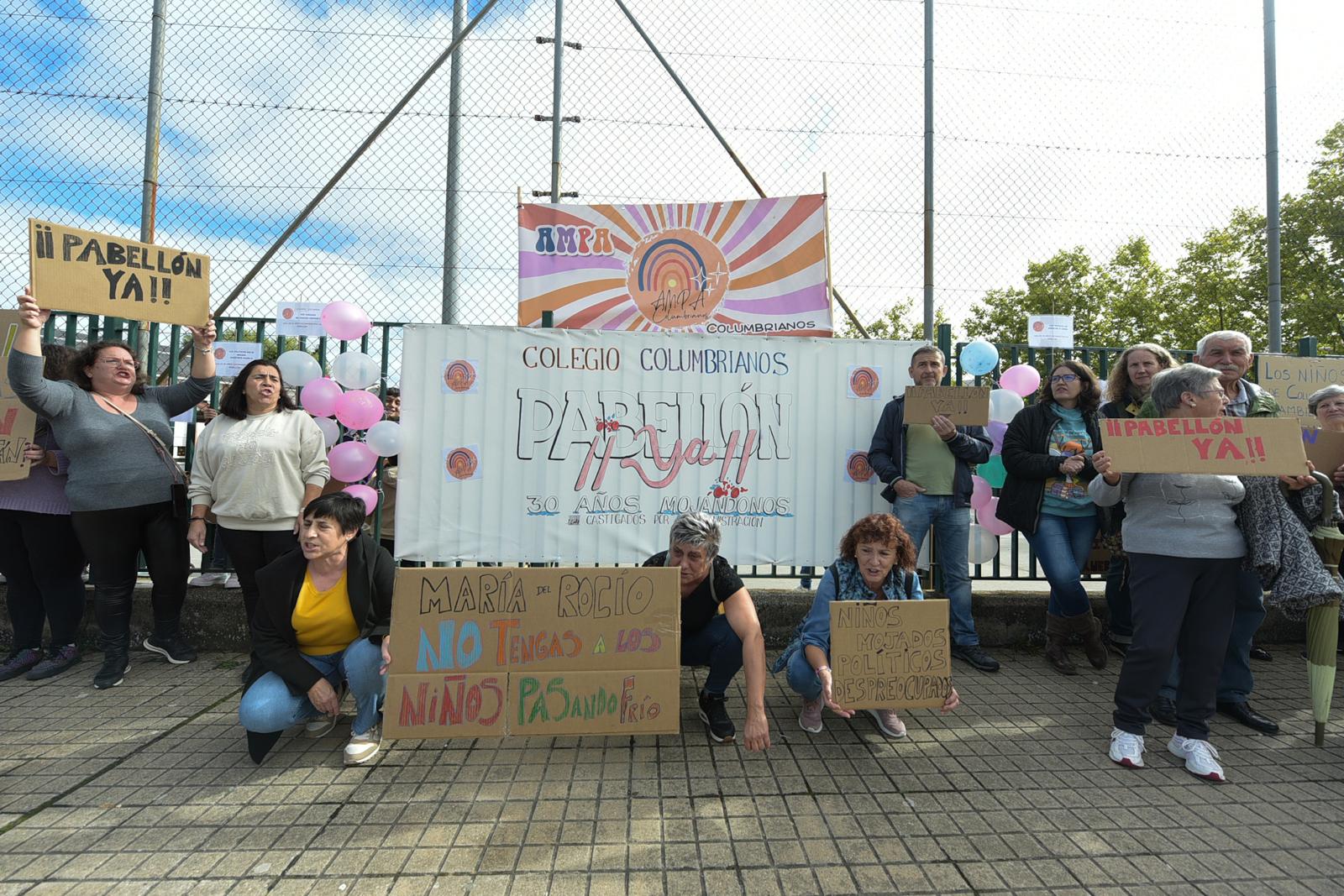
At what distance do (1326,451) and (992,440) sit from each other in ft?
5.09

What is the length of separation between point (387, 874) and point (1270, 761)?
11.9 ft

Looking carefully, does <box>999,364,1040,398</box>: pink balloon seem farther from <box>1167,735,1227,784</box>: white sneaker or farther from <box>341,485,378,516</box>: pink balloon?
<box>341,485,378,516</box>: pink balloon

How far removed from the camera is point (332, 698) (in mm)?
2844

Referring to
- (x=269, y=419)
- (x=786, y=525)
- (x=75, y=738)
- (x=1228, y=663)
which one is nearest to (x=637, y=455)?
(x=786, y=525)

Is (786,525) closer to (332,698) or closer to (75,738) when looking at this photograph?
(332,698)

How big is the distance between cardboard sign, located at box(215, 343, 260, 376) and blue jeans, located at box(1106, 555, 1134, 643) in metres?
5.57

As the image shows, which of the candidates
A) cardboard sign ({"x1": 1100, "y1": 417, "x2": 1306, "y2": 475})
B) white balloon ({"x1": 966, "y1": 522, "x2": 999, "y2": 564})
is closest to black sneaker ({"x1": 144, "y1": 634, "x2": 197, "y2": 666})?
white balloon ({"x1": 966, "y1": 522, "x2": 999, "y2": 564})

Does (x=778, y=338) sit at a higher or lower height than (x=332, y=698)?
higher

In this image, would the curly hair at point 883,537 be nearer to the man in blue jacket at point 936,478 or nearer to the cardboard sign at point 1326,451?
the man in blue jacket at point 936,478

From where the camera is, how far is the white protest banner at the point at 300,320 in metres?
4.29

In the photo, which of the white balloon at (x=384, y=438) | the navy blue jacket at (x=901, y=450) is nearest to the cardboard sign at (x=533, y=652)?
the white balloon at (x=384, y=438)

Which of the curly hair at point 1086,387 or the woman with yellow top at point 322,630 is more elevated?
the curly hair at point 1086,387

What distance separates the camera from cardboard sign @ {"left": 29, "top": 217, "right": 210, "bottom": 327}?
11.2 feet

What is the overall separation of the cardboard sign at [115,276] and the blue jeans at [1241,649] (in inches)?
217
